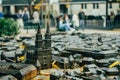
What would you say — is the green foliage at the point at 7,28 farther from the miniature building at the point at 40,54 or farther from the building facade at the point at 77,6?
the building facade at the point at 77,6

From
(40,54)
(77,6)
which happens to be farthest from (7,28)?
(77,6)

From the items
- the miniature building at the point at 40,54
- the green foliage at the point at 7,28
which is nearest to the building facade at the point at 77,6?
the green foliage at the point at 7,28

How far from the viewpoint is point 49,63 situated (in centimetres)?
1222

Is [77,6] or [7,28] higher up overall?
[7,28]

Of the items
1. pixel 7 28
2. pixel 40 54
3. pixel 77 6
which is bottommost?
pixel 77 6

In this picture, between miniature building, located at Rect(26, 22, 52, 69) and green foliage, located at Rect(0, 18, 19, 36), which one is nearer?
miniature building, located at Rect(26, 22, 52, 69)

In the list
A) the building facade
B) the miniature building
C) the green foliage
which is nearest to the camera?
the miniature building

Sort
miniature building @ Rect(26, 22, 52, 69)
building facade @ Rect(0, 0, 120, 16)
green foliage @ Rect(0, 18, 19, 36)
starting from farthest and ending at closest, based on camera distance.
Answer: building facade @ Rect(0, 0, 120, 16), green foliage @ Rect(0, 18, 19, 36), miniature building @ Rect(26, 22, 52, 69)

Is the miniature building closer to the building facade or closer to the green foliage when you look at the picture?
the green foliage

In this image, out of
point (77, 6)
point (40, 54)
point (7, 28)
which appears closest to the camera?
point (40, 54)

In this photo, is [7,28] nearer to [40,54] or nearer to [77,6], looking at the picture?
[40,54]

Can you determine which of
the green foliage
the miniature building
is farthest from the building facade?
the miniature building

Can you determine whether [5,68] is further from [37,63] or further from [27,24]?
[27,24]

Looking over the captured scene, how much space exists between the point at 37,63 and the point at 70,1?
58.4 meters
